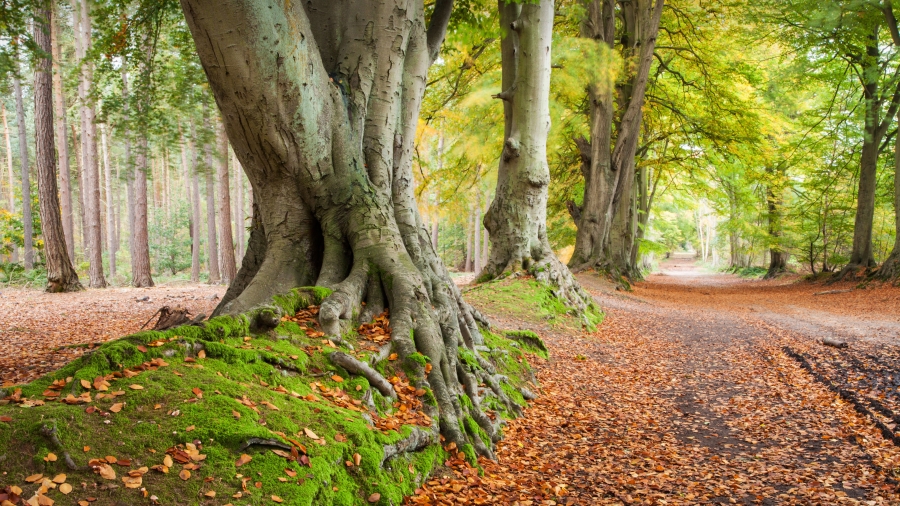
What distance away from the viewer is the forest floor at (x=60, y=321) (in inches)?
221

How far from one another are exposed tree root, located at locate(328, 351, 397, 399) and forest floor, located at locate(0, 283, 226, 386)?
152 cm

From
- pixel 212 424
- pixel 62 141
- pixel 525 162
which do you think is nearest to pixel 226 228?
pixel 62 141

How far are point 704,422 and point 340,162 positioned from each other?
412cm

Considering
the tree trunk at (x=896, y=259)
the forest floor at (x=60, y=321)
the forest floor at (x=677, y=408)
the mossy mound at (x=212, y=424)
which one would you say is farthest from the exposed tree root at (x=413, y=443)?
the tree trunk at (x=896, y=259)

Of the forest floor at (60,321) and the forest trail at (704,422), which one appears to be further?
the forest floor at (60,321)

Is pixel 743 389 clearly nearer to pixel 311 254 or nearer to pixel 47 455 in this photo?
pixel 311 254

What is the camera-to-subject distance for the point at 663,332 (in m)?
10.2

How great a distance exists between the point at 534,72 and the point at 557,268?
3.71m

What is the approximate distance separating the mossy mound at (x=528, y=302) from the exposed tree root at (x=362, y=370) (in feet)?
16.7

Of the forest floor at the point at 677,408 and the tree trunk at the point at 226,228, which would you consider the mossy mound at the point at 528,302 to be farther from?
the tree trunk at the point at 226,228

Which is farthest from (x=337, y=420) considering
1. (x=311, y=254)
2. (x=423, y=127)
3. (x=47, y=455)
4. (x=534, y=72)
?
(x=423, y=127)

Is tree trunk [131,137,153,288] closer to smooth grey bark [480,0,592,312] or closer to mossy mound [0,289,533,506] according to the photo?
smooth grey bark [480,0,592,312]

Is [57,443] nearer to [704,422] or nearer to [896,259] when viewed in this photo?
[704,422]

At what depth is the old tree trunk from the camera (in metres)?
4.51
